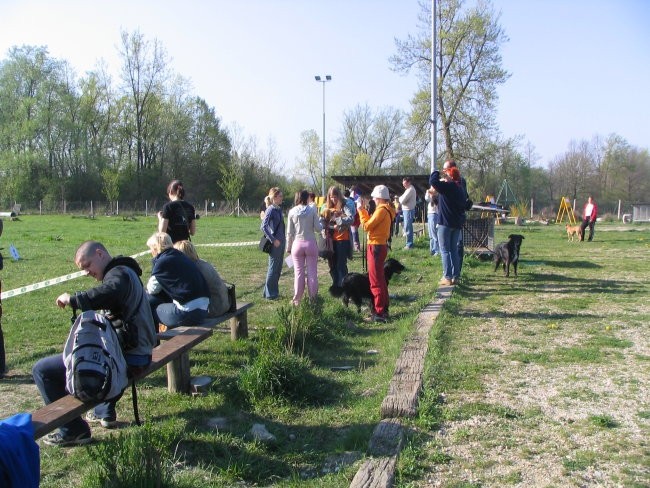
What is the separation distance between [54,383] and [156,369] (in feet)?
2.27

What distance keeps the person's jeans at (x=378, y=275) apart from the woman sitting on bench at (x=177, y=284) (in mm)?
2553

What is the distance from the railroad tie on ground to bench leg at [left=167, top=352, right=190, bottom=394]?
1.74 m

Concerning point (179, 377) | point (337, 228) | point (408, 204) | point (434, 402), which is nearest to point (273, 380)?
point (179, 377)

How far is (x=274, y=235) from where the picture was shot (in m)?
9.02

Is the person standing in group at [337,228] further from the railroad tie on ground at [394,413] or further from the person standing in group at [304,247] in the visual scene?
the railroad tie on ground at [394,413]

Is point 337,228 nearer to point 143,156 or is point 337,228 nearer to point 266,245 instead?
point 266,245

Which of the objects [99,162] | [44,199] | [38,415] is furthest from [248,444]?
[99,162]

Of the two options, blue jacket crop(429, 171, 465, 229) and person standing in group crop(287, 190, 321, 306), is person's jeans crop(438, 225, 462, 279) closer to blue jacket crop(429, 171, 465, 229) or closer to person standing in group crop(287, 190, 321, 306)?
blue jacket crop(429, 171, 465, 229)

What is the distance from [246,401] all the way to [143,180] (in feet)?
185

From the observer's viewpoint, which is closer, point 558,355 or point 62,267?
point 558,355

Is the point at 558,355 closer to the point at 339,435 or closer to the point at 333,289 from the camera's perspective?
the point at 339,435

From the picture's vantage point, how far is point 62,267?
498 inches

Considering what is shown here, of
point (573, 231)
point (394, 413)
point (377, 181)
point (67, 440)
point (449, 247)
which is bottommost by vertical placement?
point (67, 440)

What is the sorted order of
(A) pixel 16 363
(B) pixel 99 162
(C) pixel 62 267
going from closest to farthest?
(A) pixel 16 363
(C) pixel 62 267
(B) pixel 99 162
